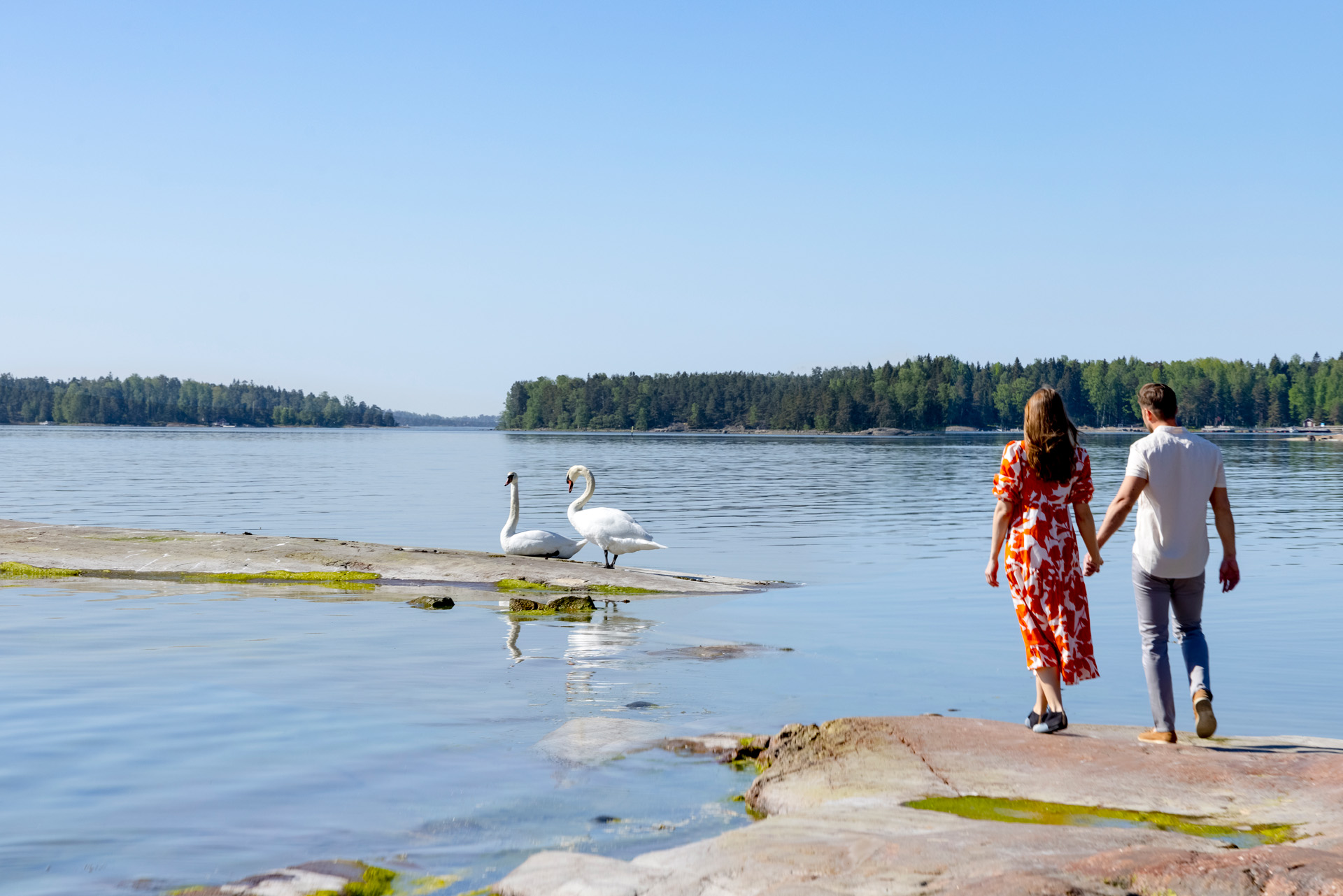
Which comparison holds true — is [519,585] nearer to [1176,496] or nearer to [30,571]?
[30,571]

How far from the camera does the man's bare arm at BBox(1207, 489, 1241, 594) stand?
730 centimetres

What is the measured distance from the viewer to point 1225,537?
7508 mm

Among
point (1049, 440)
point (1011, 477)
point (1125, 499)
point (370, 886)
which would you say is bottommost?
point (370, 886)

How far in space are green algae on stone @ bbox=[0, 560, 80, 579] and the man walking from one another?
15422mm

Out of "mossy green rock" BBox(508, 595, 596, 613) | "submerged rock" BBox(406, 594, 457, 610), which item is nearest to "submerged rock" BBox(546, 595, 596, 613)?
"mossy green rock" BBox(508, 595, 596, 613)

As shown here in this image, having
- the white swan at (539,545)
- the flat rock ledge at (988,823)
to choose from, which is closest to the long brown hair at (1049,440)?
the flat rock ledge at (988,823)

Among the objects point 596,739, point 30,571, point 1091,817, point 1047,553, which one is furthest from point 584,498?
point 1091,817

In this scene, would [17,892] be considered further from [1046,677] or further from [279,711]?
[1046,677]

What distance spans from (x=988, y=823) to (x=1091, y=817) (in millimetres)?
682

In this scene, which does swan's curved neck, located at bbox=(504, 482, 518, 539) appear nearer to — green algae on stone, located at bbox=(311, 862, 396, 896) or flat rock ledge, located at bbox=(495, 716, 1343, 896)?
flat rock ledge, located at bbox=(495, 716, 1343, 896)

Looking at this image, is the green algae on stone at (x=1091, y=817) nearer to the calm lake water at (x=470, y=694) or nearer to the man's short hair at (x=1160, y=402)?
the calm lake water at (x=470, y=694)

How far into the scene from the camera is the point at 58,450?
312 ft

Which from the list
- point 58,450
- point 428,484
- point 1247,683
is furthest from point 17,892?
point 58,450

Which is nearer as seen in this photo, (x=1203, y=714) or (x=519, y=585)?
(x=1203, y=714)
